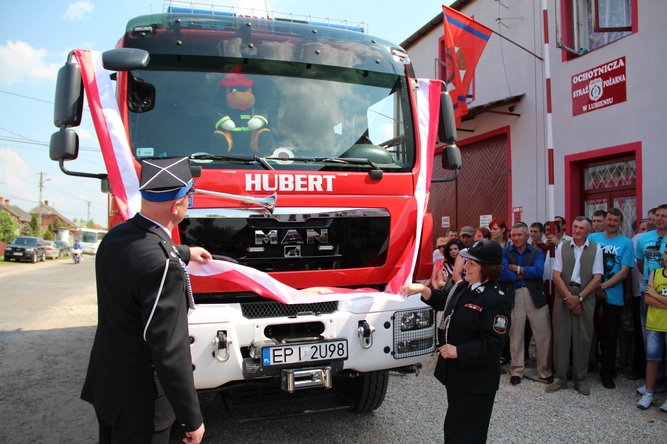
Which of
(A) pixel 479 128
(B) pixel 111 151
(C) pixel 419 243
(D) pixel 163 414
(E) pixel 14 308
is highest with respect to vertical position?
(A) pixel 479 128

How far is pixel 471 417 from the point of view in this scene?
257 centimetres

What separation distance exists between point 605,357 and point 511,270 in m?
1.22

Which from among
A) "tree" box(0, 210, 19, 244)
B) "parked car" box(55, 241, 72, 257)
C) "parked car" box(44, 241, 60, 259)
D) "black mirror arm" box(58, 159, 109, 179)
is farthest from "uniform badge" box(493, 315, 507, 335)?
"parked car" box(55, 241, 72, 257)

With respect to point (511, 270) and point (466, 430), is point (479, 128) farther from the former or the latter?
point (466, 430)

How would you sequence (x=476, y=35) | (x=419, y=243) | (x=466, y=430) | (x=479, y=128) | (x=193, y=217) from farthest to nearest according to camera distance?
(x=479, y=128) < (x=476, y=35) < (x=419, y=243) < (x=193, y=217) < (x=466, y=430)

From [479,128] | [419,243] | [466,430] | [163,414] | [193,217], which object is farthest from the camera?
[479,128]

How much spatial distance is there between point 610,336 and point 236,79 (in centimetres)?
435

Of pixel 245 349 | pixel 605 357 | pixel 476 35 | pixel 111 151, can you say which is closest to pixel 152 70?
pixel 111 151

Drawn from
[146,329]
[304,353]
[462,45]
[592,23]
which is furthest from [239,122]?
[592,23]

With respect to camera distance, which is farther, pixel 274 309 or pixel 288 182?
pixel 288 182

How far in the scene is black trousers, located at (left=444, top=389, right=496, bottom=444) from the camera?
256cm

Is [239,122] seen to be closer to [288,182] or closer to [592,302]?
[288,182]

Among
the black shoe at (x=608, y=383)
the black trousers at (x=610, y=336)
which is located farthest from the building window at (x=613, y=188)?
the black shoe at (x=608, y=383)

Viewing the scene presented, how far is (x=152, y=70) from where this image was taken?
3.27 metres
